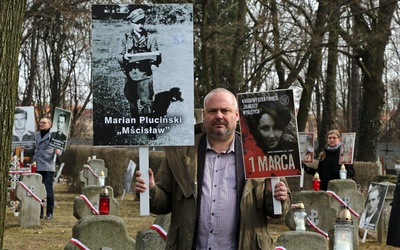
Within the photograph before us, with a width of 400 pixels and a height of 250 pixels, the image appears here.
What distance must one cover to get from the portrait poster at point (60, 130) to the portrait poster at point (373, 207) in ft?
20.2

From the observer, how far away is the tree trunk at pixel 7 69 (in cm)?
721

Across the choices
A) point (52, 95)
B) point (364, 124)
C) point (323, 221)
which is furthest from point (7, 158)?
point (52, 95)

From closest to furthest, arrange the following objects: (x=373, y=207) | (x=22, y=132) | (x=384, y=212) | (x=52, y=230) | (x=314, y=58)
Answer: (x=373, y=207), (x=384, y=212), (x=52, y=230), (x=22, y=132), (x=314, y=58)

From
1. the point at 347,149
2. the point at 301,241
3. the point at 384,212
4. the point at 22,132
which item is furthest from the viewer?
the point at 22,132

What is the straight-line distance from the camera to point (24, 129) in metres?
19.3

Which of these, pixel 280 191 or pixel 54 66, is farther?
pixel 54 66

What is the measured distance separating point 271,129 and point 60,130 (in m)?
13.2

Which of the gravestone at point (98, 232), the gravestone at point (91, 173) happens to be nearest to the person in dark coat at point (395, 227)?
the gravestone at point (98, 232)

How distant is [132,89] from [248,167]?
1.05 m

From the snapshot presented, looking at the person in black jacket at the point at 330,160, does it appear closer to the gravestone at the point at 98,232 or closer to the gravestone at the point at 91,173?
the gravestone at the point at 98,232

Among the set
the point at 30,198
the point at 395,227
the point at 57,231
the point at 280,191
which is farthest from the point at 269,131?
the point at 30,198

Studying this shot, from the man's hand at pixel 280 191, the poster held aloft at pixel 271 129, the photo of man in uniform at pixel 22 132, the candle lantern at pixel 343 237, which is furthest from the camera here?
the photo of man in uniform at pixel 22 132

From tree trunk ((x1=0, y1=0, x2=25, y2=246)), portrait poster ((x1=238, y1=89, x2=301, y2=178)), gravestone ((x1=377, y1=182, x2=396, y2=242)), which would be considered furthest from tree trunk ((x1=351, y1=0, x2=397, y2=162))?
portrait poster ((x1=238, y1=89, x2=301, y2=178))

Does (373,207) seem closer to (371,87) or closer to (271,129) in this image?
(271,129)
